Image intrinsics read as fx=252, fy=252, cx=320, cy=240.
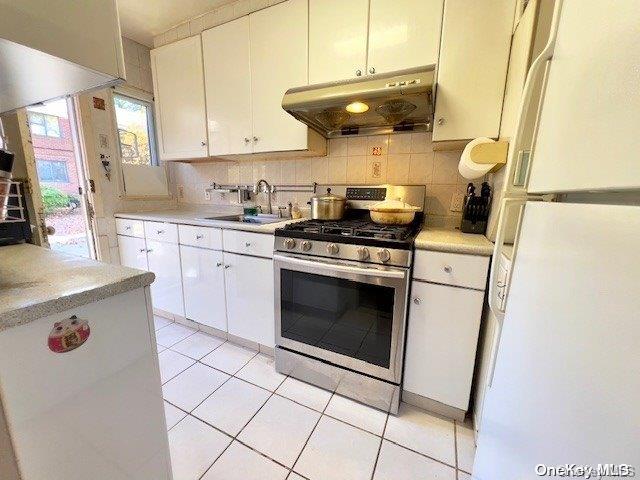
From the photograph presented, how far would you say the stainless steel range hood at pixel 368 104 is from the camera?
3.87ft

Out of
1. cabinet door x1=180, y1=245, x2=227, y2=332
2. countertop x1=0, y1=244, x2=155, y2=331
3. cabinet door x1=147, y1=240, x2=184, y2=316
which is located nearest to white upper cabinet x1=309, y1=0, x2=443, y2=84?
cabinet door x1=180, y1=245, x2=227, y2=332

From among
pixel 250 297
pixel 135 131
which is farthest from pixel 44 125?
pixel 250 297

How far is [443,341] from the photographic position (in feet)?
3.98

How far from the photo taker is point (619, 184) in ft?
1.08

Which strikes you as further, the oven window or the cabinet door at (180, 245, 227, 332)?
the cabinet door at (180, 245, 227, 332)

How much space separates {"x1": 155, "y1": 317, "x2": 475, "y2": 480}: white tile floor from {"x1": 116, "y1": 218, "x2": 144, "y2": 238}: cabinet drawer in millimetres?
1175

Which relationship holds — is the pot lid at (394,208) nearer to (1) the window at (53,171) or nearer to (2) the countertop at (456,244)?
(2) the countertop at (456,244)

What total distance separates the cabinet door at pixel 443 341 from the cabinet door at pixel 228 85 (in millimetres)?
1628

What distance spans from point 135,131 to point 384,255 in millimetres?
2774

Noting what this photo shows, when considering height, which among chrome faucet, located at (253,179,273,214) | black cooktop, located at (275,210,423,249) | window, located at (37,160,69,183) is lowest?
black cooktop, located at (275,210,423,249)

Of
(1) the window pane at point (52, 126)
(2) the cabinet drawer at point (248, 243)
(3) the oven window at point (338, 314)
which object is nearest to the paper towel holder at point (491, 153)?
(3) the oven window at point (338, 314)

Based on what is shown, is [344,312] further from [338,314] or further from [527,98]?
[527,98]

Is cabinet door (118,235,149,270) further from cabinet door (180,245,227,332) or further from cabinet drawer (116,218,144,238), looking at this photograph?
cabinet door (180,245,227,332)

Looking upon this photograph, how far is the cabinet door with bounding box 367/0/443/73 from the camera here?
132 cm
